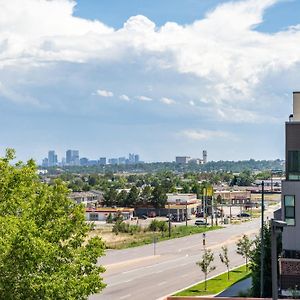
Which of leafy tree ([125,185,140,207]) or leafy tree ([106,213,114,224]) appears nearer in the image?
leafy tree ([106,213,114,224])

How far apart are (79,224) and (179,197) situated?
119 m

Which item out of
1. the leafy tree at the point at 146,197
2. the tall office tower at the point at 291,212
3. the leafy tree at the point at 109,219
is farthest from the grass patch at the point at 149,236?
the tall office tower at the point at 291,212

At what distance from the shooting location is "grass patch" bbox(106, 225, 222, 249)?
8506 centimetres

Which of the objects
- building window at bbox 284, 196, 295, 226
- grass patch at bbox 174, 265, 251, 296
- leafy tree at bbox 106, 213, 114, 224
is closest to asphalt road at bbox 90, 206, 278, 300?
grass patch at bbox 174, 265, 251, 296

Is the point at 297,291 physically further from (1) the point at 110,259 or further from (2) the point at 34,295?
(1) the point at 110,259

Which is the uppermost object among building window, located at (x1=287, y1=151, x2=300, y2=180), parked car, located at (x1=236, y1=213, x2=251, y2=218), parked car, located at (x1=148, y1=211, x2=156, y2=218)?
building window, located at (x1=287, y1=151, x2=300, y2=180)

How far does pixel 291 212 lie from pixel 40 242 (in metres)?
19.7

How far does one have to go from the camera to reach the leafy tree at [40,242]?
20.0 m

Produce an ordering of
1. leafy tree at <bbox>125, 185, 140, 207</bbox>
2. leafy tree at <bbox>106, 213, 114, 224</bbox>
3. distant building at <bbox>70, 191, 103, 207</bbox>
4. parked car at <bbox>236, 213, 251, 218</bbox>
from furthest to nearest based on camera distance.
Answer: distant building at <bbox>70, 191, 103, 207</bbox>
parked car at <bbox>236, 213, 251, 218</bbox>
leafy tree at <bbox>125, 185, 140, 207</bbox>
leafy tree at <bbox>106, 213, 114, 224</bbox>

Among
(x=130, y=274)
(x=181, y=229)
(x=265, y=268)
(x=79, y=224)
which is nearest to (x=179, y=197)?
(x=181, y=229)

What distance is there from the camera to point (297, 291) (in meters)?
33.6

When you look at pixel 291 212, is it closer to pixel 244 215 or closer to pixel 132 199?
pixel 132 199

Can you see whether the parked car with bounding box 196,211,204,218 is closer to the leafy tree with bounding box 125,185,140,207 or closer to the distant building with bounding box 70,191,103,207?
the leafy tree with bounding box 125,185,140,207

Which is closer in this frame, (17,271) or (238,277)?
(17,271)
